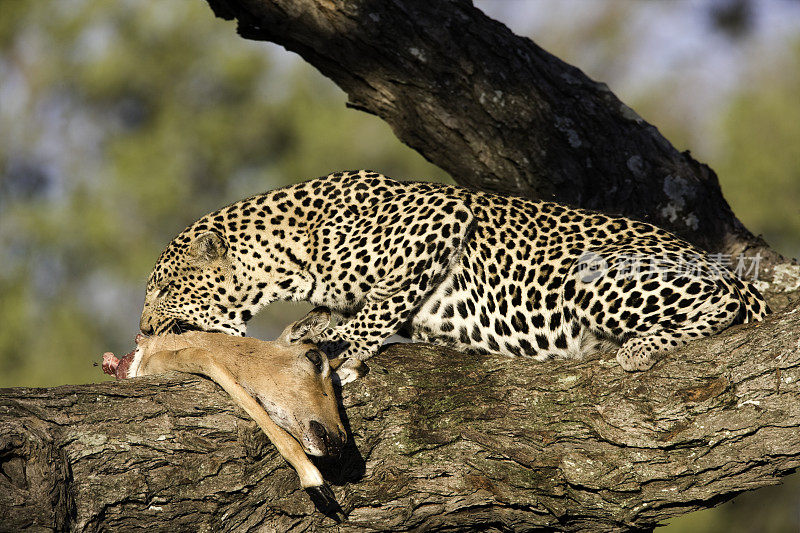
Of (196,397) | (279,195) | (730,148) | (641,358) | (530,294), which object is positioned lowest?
(641,358)

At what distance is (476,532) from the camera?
5.23 meters

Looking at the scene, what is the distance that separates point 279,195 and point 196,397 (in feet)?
8.55

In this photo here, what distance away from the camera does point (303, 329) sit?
5102mm

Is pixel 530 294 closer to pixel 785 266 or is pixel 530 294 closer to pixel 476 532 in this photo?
pixel 476 532

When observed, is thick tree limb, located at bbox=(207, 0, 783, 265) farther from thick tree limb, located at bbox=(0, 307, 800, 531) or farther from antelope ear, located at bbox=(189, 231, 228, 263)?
thick tree limb, located at bbox=(0, 307, 800, 531)

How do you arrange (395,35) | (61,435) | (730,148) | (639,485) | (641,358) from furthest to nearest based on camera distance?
(730,148) < (395,35) < (641,358) < (639,485) < (61,435)

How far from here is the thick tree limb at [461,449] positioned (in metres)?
4.49

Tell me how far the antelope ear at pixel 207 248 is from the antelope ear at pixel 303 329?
77.7 inches

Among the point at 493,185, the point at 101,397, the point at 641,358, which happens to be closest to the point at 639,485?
the point at 641,358

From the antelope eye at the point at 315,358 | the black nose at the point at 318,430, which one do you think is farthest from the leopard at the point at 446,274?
the black nose at the point at 318,430

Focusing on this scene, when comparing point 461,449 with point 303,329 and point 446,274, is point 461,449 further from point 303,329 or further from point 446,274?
point 446,274

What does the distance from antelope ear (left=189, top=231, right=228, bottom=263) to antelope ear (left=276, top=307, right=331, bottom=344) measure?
1.97m

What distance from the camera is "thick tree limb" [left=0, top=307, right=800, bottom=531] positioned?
449 cm

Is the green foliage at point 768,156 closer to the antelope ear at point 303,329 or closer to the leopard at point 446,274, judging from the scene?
the leopard at point 446,274
